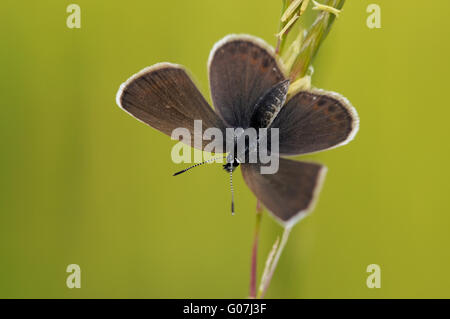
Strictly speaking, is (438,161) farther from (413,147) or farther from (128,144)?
(128,144)

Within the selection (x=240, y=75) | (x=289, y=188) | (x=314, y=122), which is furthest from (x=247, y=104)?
(x=289, y=188)

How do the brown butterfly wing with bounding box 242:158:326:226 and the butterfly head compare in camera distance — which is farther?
the butterfly head

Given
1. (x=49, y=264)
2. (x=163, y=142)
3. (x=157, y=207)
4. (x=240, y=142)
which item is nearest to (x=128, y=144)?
(x=163, y=142)

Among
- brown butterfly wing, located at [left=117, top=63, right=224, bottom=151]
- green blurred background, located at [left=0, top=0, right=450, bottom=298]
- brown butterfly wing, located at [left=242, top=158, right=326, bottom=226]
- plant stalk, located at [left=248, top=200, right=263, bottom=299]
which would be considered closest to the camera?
brown butterfly wing, located at [left=242, top=158, right=326, bottom=226]

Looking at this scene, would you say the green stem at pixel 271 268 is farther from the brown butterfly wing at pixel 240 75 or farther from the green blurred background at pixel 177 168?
the green blurred background at pixel 177 168

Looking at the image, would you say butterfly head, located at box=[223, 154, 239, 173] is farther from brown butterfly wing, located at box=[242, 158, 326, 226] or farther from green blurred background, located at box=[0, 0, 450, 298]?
green blurred background, located at box=[0, 0, 450, 298]

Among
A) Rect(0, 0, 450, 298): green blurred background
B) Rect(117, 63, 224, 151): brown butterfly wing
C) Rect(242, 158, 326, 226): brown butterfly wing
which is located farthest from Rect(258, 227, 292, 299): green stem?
Rect(0, 0, 450, 298): green blurred background

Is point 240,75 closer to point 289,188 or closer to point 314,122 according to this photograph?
point 314,122
